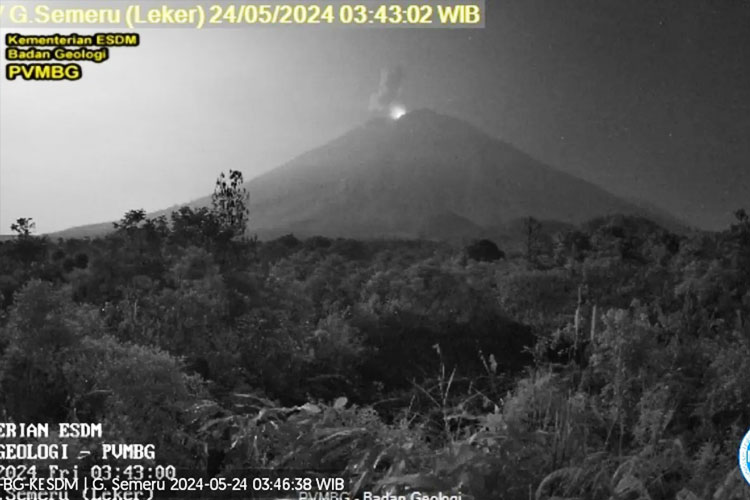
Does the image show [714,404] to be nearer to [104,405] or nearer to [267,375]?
[267,375]

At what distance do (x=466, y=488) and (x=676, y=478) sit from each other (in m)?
2.72

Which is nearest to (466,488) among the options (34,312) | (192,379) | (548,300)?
(192,379)

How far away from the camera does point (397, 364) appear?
15.4m

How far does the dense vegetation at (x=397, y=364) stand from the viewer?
14.8 feet

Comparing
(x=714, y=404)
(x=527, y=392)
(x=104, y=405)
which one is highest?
(x=527, y=392)

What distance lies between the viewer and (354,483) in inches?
174

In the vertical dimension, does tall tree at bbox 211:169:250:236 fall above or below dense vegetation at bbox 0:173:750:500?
above

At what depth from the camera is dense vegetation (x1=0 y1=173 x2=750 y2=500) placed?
4516mm

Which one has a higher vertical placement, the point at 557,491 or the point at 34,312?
the point at 34,312

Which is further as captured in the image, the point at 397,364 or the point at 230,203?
the point at 230,203

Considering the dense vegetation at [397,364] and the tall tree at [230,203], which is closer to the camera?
the dense vegetation at [397,364]

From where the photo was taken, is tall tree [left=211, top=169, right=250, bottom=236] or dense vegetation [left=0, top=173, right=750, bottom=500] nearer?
dense vegetation [left=0, top=173, right=750, bottom=500]

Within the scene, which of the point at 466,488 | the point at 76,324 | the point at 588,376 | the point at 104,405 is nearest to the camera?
the point at 466,488

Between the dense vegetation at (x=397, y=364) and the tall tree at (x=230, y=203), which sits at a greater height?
the tall tree at (x=230, y=203)
